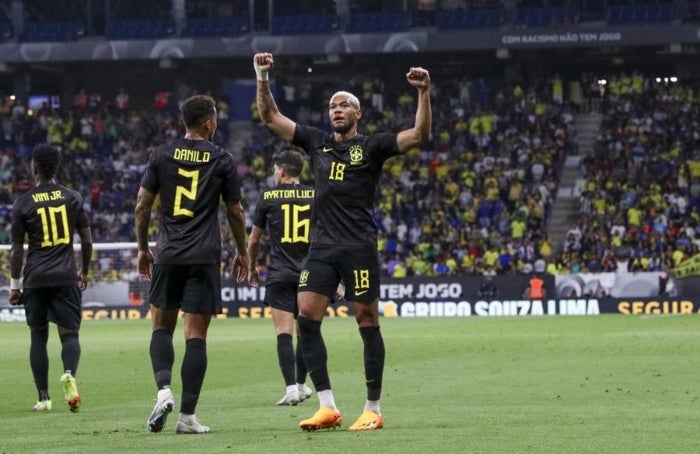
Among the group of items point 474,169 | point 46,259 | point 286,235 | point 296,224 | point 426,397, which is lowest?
point 426,397

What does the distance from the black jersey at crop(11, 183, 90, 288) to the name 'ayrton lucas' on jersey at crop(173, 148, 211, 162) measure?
282cm

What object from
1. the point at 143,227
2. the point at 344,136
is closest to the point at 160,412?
the point at 143,227

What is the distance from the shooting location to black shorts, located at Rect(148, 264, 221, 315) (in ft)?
33.3

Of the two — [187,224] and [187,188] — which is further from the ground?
[187,188]

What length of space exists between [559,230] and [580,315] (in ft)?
28.1

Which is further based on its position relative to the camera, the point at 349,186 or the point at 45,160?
the point at 45,160

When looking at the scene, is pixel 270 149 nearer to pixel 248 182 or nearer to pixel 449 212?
pixel 248 182

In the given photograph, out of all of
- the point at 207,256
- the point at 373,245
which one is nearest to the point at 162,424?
the point at 207,256

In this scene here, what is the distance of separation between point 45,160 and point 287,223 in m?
2.45

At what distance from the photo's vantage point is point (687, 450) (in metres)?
8.30

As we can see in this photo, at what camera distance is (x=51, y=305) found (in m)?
12.9

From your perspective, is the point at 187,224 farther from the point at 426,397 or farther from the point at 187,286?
the point at 426,397

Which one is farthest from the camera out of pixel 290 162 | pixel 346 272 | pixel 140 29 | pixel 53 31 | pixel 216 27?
pixel 53 31

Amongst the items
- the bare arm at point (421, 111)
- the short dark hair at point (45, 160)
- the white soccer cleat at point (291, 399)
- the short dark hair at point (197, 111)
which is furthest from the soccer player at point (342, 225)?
the short dark hair at point (45, 160)
